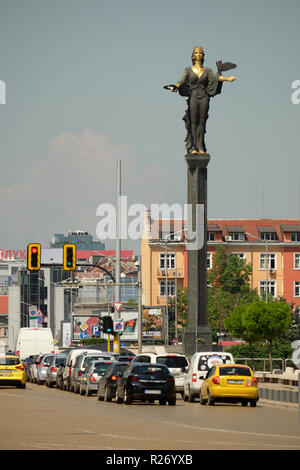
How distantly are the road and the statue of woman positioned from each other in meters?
29.0

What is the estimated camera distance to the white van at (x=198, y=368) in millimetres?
38688

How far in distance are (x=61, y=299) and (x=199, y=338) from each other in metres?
128

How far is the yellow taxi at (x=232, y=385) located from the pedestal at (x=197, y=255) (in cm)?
2458

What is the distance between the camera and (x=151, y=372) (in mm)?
35719

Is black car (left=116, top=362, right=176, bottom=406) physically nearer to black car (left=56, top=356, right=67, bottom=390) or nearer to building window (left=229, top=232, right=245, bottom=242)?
black car (left=56, top=356, right=67, bottom=390)

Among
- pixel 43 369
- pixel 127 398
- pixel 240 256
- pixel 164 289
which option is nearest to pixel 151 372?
pixel 127 398

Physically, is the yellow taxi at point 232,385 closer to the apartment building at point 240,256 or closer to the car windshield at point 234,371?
the car windshield at point 234,371

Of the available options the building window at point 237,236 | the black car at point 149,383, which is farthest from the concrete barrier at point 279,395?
the building window at point 237,236

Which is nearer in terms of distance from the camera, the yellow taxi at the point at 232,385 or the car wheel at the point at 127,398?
the yellow taxi at the point at 232,385

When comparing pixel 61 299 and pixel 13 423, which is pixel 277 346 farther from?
pixel 61 299

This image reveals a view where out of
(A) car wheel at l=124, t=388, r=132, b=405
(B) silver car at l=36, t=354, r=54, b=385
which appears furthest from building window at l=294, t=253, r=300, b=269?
(A) car wheel at l=124, t=388, r=132, b=405

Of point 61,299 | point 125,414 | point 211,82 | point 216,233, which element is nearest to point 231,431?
point 125,414
